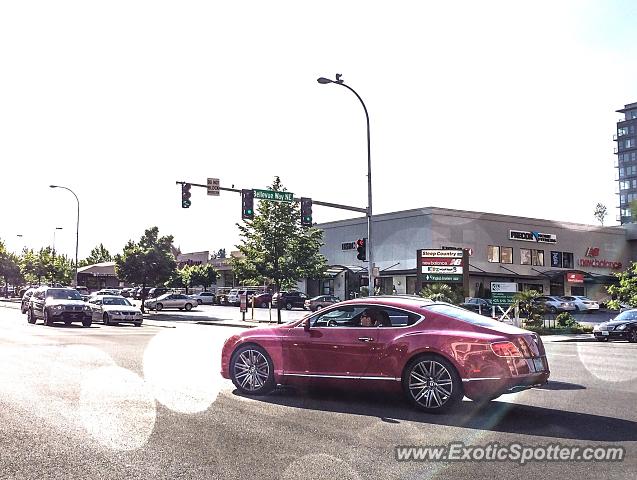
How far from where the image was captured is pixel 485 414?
7.99m

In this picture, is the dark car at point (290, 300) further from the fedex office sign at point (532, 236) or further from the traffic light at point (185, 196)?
the traffic light at point (185, 196)

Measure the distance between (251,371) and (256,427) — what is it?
2278mm

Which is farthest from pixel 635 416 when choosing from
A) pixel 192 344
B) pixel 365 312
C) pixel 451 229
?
pixel 451 229

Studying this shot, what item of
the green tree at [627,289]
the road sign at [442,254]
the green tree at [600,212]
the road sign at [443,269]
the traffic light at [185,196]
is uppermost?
the green tree at [600,212]

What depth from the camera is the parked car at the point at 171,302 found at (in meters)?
49.7

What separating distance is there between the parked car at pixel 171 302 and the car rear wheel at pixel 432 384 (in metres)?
43.6

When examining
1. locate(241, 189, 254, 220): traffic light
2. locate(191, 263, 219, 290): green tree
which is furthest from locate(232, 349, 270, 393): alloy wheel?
locate(191, 263, 219, 290): green tree

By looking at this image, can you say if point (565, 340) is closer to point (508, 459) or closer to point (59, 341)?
point (59, 341)

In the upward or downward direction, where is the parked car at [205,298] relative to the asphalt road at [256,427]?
upward

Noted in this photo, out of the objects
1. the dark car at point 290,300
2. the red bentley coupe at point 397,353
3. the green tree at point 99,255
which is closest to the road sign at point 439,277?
the dark car at point 290,300

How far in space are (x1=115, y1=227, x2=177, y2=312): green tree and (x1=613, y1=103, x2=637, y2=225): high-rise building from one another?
400 ft

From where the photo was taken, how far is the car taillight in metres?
7.79

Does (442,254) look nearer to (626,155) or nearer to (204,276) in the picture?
(204,276)

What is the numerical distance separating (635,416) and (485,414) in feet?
6.06
